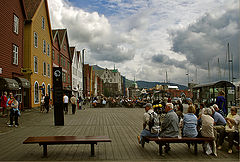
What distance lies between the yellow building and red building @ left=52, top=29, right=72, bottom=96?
490cm

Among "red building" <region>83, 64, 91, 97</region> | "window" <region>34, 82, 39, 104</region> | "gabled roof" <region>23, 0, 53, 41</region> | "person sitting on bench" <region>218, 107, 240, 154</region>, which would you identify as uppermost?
"gabled roof" <region>23, 0, 53, 41</region>

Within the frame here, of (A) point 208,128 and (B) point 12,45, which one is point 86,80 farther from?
(A) point 208,128

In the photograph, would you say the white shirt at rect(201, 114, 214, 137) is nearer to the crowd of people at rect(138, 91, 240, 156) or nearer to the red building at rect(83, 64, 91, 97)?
the crowd of people at rect(138, 91, 240, 156)

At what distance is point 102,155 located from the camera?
7340 mm

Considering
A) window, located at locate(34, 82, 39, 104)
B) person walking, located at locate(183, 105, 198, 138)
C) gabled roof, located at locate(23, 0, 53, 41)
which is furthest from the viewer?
window, located at locate(34, 82, 39, 104)

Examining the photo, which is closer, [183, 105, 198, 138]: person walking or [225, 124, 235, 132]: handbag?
[183, 105, 198, 138]: person walking

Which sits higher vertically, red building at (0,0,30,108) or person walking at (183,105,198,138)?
red building at (0,0,30,108)

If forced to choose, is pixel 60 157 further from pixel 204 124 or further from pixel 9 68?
pixel 9 68

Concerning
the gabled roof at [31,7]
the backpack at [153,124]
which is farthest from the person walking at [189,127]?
the gabled roof at [31,7]

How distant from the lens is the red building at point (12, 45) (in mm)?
20891

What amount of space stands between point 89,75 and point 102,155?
7880 centimetres

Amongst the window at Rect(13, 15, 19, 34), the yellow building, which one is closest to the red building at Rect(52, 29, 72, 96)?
the yellow building

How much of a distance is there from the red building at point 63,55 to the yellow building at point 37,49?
4901 mm

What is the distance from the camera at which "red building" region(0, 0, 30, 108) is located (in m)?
20.9
